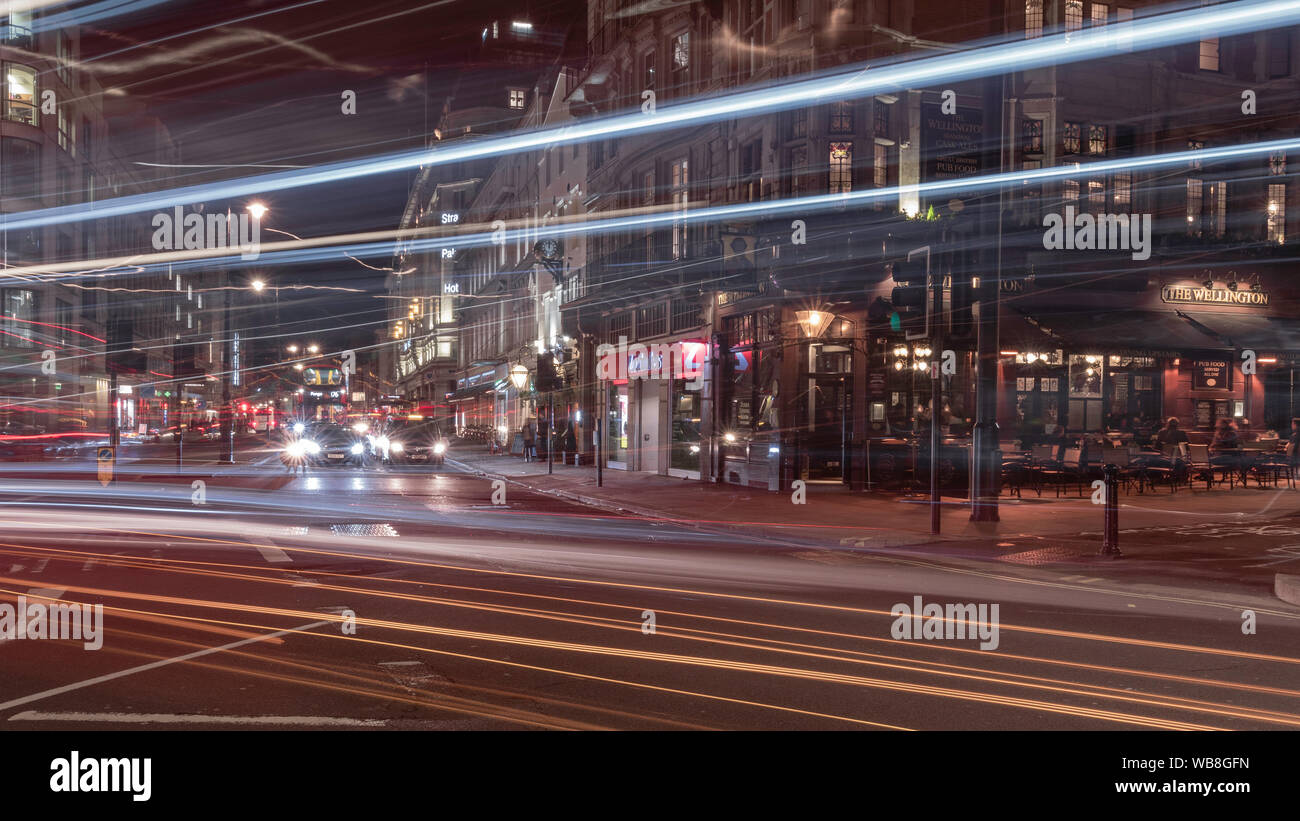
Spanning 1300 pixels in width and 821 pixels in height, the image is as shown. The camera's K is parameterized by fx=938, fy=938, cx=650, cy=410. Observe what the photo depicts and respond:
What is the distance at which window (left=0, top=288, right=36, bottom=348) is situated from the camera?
160 feet

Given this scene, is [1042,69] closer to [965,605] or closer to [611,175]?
[611,175]

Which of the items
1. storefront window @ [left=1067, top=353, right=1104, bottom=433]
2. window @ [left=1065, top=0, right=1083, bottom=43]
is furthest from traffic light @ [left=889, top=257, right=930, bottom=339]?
window @ [left=1065, top=0, right=1083, bottom=43]

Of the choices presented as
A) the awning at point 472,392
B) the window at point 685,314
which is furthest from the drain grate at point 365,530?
the awning at point 472,392

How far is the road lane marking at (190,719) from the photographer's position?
552 cm

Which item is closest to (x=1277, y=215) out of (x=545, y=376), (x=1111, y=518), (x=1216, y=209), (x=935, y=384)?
(x=1216, y=209)

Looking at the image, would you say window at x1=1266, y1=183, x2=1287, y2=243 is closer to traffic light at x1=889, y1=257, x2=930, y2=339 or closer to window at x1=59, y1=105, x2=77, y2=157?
traffic light at x1=889, y1=257, x2=930, y2=339

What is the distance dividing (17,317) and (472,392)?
1303 inches

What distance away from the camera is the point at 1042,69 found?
26547mm

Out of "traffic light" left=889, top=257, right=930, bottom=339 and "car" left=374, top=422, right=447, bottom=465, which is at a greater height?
"traffic light" left=889, top=257, right=930, bottom=339

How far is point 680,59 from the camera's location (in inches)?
1250

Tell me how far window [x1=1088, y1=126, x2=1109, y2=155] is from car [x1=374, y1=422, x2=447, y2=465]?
29.1 metres

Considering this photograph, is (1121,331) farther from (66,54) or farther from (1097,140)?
(66,54)

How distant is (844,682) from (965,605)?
12.0 ft
